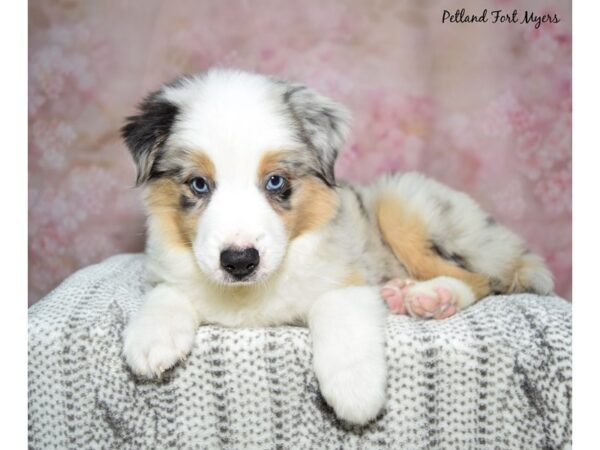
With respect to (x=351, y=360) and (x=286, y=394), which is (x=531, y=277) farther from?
(x=286, y=394)

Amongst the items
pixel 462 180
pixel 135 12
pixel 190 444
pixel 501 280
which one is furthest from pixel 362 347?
pixel 135 12

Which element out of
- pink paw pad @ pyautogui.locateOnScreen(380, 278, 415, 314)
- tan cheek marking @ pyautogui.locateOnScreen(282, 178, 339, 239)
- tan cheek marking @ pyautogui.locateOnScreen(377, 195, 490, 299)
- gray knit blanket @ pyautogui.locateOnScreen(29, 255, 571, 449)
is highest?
tan cheek marking @ pyautogui.locateOnScreen(282, 178, 339, 239)

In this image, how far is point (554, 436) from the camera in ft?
6.27

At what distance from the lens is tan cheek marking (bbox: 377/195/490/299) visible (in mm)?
2807

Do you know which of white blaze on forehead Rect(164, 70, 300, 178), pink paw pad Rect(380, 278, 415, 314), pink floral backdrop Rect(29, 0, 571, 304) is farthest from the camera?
pink floral backdrop Rect(29, 0, 571, 304)

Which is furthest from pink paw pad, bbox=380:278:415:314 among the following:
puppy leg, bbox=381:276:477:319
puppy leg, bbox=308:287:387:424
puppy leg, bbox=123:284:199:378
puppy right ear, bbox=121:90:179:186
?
puppy right ear, bbox=121:90:179:186

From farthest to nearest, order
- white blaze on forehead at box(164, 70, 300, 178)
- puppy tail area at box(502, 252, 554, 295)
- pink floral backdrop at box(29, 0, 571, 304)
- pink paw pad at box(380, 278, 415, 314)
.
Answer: pink floral backdrop at box(29, 0, 571, 304) → puppy tail area at box(502, 252, 554, 295) → pink paw pad at box(380, 278, 415, 314) → white blaze on forehead at box(164, 70, 300, 178)

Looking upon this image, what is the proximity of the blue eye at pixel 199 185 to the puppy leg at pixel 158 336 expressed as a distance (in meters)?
0.44

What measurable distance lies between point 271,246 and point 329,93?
180cm

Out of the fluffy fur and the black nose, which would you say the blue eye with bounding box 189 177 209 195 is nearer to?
the fluffy fur

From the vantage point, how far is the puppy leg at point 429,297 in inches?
93.6

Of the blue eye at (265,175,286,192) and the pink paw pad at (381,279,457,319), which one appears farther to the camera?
the pink paw pad at (381,279,457,319)

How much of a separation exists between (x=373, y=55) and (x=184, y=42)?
1122 millimetres
